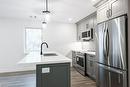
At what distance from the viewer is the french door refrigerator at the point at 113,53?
2.29 m

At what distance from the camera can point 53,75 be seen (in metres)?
1.96

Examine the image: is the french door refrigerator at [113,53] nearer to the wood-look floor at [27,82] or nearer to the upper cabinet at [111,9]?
the upper cabinet at [111,9]

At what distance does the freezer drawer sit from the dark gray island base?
1.14 metres

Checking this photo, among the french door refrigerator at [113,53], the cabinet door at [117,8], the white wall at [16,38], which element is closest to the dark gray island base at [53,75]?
the french door refrigerator at [113,53]

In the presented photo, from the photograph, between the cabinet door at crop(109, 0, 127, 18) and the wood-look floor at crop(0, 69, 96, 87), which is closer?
the cabinet door at crop(109, 0, 127, 18)

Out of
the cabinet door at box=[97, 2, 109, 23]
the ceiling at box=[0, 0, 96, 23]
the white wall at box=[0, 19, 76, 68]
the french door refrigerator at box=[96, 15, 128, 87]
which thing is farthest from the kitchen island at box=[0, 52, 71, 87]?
the white wall at box=[0, 19, 76, 68]

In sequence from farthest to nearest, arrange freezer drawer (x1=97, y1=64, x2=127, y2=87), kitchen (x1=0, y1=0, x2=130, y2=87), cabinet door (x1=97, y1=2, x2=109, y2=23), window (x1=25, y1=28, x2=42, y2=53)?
window (x1=25, y1=28, x2=42, y2=53), cabinet door (x1=97, y1=2, x2=109, y2=23), freezer drawer (x1=97, y1=64, x2=127, y2=87), kitchen (x1=0, y1=0, x2=130, y2=87)

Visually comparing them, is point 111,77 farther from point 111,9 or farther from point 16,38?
point 16,38

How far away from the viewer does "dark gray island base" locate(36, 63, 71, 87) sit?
1.92m

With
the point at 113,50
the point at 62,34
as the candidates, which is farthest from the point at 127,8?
the point at 62,34

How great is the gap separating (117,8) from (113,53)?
983mm

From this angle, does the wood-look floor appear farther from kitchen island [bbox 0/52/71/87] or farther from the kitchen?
kitchen island [bbox 0/52/71/87]

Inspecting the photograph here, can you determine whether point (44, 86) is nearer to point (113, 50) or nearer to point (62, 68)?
point (62, 68)

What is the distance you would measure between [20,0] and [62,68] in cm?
241
